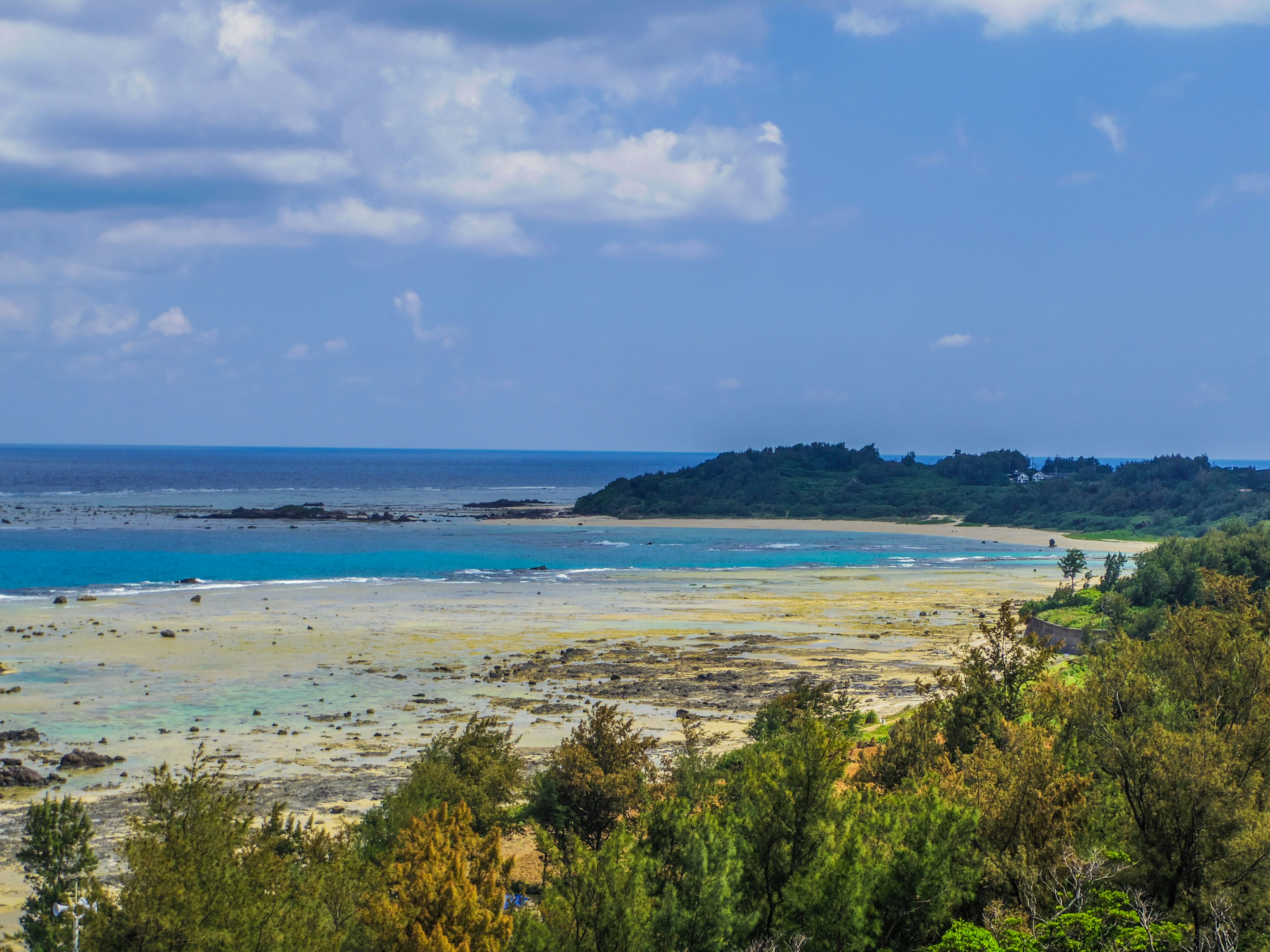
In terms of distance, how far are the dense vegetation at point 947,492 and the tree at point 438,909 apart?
424 feet

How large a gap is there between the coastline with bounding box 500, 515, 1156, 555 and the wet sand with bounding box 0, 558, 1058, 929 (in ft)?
172

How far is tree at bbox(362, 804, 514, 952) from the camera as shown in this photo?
13.8 m

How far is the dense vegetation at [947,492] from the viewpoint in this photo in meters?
142

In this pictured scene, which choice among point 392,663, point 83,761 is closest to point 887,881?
point 83,761

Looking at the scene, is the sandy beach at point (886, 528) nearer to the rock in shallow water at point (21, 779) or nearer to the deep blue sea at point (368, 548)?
the deep blue sea at point (368, 548)

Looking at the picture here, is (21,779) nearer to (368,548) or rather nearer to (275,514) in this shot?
(368,548)

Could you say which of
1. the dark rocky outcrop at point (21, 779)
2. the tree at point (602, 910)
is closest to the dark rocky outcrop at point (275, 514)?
the dark rocky outcrop at point (21, 779)

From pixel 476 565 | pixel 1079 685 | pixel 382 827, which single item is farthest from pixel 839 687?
pixel 476 565

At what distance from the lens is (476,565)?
92875 mm

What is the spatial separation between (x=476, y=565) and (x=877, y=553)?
151 ft

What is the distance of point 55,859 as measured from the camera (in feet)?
62.8

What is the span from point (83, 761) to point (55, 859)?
46.0 feet

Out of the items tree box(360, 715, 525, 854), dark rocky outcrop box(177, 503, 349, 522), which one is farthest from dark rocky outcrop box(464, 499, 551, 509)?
tree box(360, 715, 525, 854)

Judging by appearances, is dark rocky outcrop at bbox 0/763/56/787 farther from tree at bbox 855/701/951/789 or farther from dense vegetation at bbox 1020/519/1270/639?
dense vegetation at bbox 1020/519/1270/639
